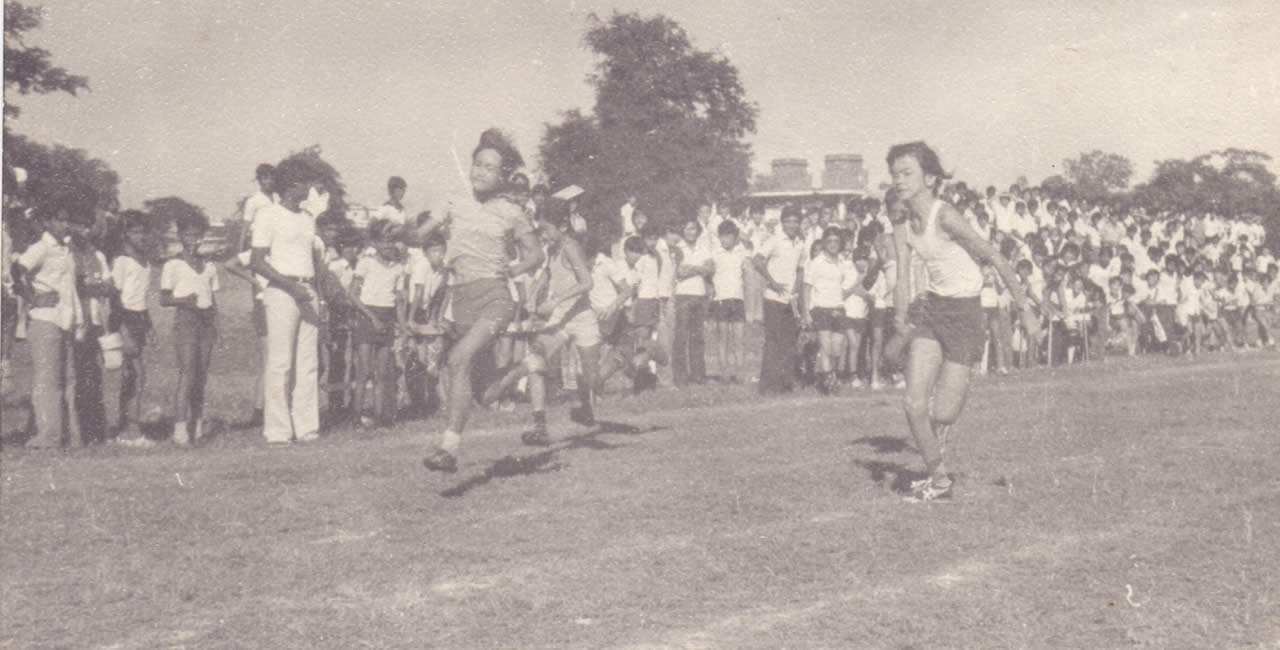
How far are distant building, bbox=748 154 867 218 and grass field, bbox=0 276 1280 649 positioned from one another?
111 ft

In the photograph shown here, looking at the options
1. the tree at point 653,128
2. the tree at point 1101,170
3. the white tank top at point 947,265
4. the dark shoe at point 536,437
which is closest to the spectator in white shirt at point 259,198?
the dark shoe at point 536,437

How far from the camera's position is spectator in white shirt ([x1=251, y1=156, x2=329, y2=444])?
10000 millimetres

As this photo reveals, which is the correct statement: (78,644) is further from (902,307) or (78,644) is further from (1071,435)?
(1071,435)

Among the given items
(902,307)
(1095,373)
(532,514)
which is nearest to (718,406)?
(902,307)

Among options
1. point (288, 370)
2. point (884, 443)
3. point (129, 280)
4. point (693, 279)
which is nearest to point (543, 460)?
point (288, 370)

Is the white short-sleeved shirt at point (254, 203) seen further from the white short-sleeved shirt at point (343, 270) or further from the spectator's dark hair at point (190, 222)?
the white short-sleeved shirt at point (343, 270)

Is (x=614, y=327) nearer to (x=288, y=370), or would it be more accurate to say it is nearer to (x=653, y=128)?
(x=288, y=370)

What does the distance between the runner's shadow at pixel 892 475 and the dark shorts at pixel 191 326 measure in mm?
5488

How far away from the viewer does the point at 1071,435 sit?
1002 centimetres

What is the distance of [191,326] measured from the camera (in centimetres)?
1031

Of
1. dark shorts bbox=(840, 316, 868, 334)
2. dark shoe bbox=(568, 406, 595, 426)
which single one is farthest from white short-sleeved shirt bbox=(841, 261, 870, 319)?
dark shoe bbox=(568, 406, 595, 426)

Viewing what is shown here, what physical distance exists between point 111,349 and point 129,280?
599mm

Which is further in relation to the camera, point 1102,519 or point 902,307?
point 902,307

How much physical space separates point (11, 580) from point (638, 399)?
7.92 meters
